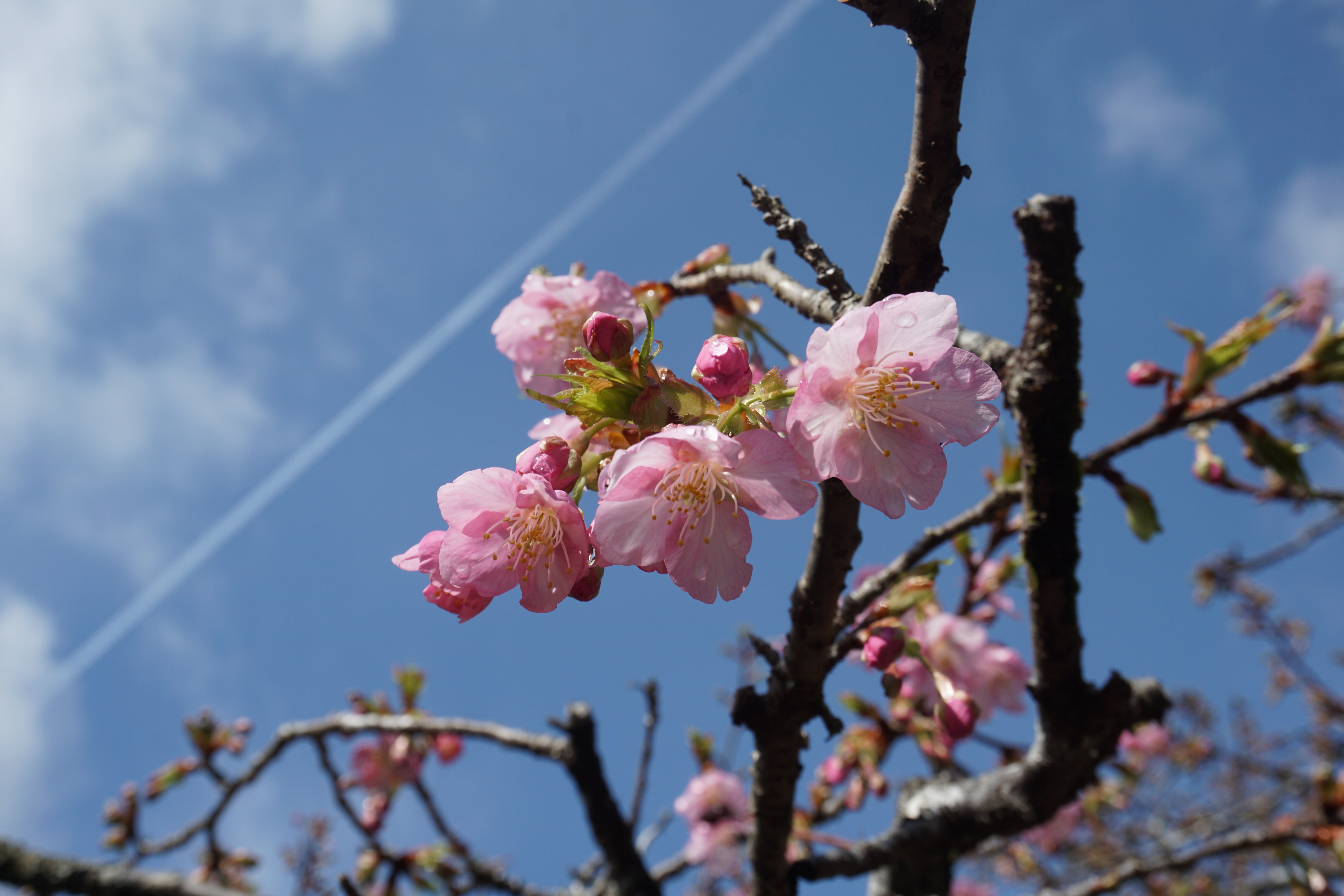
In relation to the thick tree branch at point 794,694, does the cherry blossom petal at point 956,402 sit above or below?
above

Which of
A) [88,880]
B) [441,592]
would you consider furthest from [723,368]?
[88,880]

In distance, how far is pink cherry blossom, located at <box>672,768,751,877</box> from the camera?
3559 millimetres

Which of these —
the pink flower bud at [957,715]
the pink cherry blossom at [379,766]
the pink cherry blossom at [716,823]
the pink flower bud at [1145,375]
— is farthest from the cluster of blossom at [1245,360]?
the pink cherry blossom at [379,766]

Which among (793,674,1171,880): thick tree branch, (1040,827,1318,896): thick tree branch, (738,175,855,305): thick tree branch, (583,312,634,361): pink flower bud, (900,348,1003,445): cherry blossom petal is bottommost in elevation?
(1040,827,1318,896): thick tree branch

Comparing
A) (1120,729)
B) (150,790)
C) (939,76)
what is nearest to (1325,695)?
(1120,729)

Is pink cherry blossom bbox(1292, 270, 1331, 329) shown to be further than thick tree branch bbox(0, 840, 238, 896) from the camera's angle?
Yes

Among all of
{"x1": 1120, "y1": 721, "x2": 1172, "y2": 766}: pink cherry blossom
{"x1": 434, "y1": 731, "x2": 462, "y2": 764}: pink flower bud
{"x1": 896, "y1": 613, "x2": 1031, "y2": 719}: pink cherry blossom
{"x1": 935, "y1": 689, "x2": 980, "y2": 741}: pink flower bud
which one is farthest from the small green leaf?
{"x1": 1120, "y1": 721, "x2": 1172, "y2": 766}: pink cherry blossom

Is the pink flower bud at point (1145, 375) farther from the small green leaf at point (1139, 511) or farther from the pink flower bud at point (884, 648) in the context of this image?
the pink flower bud at point (884, 648)

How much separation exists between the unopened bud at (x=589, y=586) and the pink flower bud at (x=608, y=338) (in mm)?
330

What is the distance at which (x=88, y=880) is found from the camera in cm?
207

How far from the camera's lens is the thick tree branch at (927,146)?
1.04 meters

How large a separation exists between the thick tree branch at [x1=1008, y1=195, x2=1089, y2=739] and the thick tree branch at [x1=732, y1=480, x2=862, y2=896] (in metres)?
0.60

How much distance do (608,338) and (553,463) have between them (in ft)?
0.70

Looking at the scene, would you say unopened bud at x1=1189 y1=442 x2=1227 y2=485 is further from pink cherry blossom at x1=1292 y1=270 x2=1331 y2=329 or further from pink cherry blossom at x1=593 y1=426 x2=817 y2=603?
pink cherry blossom at x1=1292 y1=270 x2=1331 y2=329
